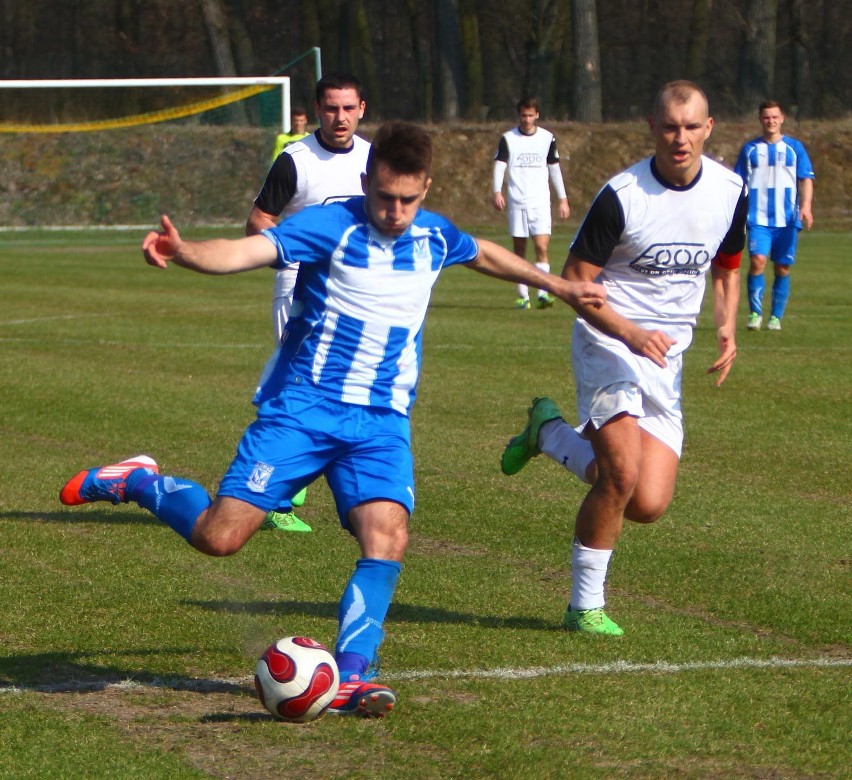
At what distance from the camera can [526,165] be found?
1925cm

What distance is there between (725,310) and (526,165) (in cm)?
1318

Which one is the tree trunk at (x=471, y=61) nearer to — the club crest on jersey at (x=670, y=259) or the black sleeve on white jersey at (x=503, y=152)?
the black sleeve on white jersey at (x=503, y=152)

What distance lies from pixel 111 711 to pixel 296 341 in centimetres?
134

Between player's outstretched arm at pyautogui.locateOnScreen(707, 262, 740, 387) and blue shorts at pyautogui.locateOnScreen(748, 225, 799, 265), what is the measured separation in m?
9.48

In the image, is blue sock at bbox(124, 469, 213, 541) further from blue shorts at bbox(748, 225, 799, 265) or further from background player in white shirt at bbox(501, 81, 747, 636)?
blue shorts at bbox(748, 225, 799, 265)

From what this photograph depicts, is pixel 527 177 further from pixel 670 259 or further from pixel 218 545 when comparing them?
pixel 218 545


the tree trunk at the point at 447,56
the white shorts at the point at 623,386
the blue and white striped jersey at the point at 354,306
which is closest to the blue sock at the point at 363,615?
the blue and white striped jersey at the point at 354,306

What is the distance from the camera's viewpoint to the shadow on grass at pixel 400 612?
230 inches

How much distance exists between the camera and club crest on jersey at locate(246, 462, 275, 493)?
4.92 meters

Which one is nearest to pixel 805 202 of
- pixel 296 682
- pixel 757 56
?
pixel 296 682

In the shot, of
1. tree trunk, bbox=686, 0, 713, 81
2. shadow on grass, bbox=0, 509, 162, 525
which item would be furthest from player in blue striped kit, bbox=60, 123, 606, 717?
tree trunk, bbox=686, 0, 713, 81

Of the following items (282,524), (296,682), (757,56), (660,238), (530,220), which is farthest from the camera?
(757,56)

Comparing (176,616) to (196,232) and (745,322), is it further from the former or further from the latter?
(196,232)

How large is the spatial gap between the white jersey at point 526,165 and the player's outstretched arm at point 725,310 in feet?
42.4
